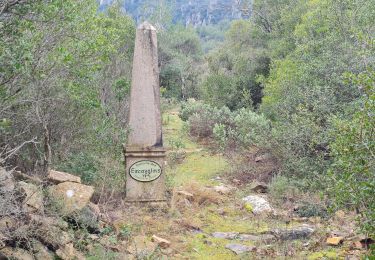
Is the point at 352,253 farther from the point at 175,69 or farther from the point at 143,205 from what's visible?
the point at 175,69

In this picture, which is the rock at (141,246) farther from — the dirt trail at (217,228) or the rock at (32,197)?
the rock at (32,197)

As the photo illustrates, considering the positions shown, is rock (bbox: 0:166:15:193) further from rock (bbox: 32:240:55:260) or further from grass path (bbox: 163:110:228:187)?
grass path (bbox: 163:110:228:187)

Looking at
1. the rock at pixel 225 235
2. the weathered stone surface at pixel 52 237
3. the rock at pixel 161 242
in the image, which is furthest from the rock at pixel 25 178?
the rock at pixel 225 235

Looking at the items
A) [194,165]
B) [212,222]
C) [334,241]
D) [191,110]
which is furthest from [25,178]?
[191,110]

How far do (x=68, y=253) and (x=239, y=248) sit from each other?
2.75 metres

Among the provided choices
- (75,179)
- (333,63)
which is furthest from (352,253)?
(333,63)

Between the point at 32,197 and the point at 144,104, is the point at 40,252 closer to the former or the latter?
the point at 32,197

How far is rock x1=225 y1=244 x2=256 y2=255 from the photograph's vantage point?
7047mm

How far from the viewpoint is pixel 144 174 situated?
9188 mm

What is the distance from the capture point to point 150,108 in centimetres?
919

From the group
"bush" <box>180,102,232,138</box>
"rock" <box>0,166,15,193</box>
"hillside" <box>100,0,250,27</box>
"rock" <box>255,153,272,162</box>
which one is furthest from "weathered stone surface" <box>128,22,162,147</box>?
"hillside" <box>100,0,250,27</box>

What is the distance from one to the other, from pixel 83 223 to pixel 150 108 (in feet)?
10.7

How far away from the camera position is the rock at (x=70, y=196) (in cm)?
645

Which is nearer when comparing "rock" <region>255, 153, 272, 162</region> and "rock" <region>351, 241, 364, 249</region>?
"rock" <region>351, 241, 364, 249</region>
